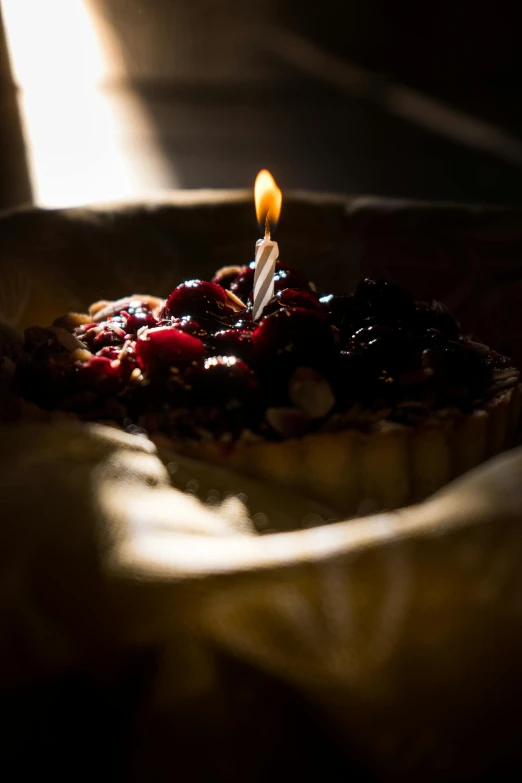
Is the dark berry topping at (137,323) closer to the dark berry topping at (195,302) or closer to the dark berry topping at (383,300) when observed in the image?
the dark berry topping at (195,302)

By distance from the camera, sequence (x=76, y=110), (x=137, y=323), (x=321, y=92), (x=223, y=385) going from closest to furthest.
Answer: (x=223, y=385)
(x=137, y=323)
(x=76, y=110)
(x=321, y=92)

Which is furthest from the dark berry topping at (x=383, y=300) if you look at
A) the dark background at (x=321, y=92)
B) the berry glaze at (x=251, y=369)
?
the dark background at (x=321, y=92)

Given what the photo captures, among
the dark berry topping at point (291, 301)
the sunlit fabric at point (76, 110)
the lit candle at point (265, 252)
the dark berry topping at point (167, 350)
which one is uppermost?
the lit candle at point (265, 252)

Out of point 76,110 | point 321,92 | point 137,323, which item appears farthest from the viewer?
point 321,92

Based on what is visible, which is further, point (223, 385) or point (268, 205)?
point (268, 205)

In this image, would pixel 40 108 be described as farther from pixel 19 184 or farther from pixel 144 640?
pixel 144 640

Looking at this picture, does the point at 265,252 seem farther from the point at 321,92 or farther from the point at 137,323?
the point at 321,92

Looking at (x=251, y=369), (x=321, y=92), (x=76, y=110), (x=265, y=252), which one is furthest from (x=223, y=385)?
(x=321, y=92)
